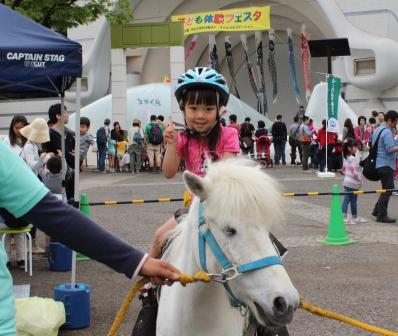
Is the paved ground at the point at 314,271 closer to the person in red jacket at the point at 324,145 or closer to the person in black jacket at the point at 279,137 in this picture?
the person in red jacket at the point at 324,145

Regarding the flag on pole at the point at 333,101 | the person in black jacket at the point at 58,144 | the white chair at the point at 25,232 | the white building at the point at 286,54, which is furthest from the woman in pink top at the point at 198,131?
the white building at the point at 286,54

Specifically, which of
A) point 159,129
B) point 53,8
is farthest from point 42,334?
point 159,129

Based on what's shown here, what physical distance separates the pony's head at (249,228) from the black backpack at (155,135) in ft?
62.6

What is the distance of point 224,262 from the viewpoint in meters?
2.67

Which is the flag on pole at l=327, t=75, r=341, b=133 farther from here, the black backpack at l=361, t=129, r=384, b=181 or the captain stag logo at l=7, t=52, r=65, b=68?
the captain stag logo at l=7, t=52, r=65, b=68

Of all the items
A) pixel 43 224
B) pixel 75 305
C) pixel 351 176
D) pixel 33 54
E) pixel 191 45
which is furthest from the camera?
pixel 191 45

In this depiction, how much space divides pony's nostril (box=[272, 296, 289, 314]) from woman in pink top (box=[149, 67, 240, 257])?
44.9 inches

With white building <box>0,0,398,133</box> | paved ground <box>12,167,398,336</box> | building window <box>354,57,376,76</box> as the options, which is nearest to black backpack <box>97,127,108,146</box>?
white building <box>0,0,398,133</box>

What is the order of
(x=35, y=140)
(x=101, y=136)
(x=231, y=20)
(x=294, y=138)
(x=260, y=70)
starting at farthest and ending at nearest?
(x=260, y=70) → (x=231, y=20) → (x=294, y=138) → (x=101, y=136) → (x=35, y=140)

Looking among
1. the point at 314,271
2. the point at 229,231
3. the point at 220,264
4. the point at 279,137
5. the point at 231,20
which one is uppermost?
the point at 231,20

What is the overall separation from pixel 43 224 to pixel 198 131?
5.13 feet

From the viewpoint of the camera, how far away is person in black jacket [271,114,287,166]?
23.4m

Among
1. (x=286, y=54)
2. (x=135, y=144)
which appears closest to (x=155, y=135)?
(x=135, y=144)

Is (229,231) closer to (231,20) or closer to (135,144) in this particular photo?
(135,144)
